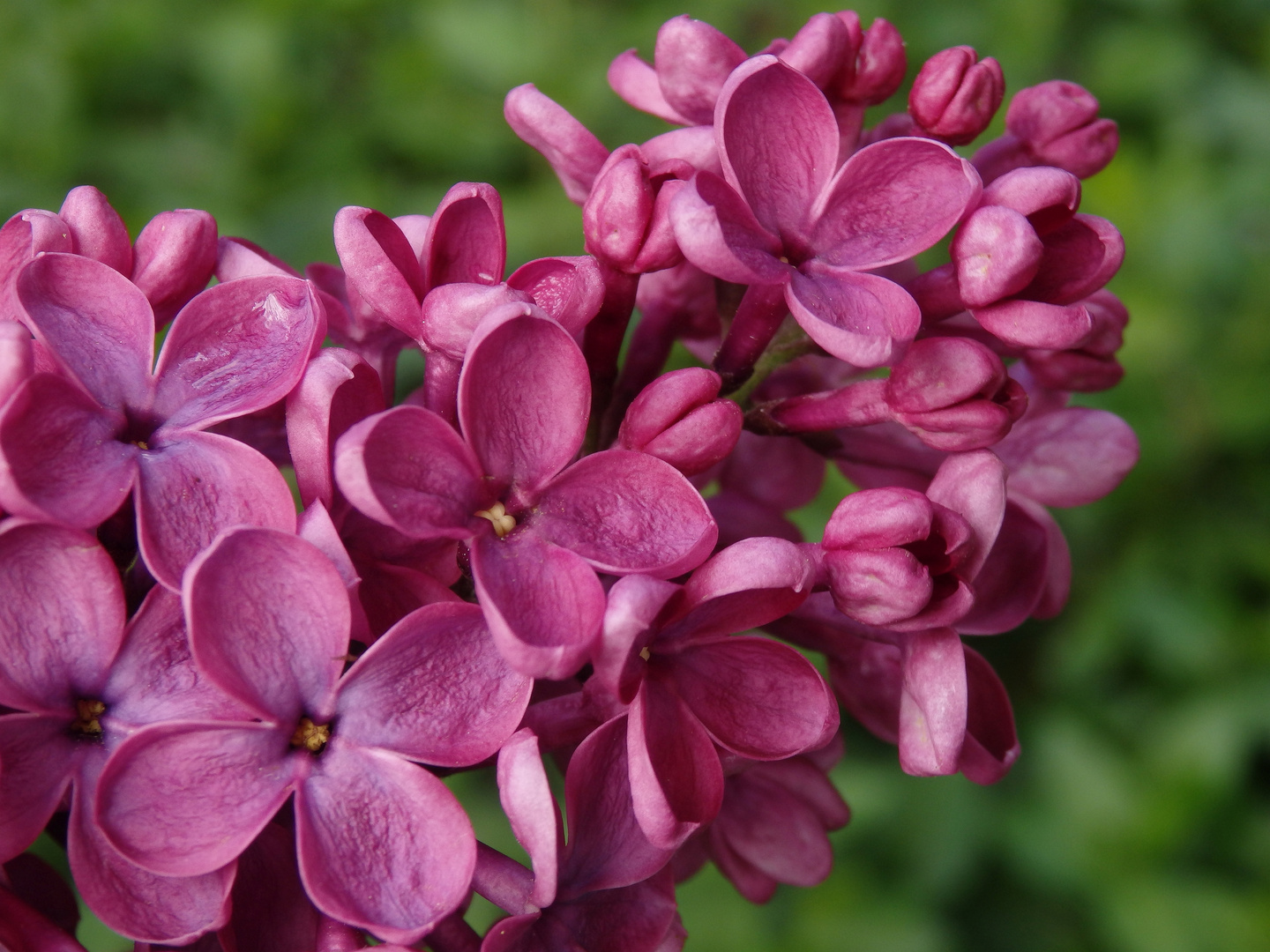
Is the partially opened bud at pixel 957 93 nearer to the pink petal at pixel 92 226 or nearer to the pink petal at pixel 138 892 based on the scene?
the pink petal at pixel 92 226

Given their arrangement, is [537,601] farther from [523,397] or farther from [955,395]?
[955,395]

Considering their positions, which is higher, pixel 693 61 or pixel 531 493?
pixel 693 61

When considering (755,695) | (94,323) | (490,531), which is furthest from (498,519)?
(94,323)

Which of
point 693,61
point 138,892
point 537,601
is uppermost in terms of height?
point 693,61

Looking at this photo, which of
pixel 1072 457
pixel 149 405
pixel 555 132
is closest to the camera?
pixel 149 405

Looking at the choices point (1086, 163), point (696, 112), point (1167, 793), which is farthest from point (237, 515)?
point (1167, 793)

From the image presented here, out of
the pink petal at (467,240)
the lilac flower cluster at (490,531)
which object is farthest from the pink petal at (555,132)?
the pink petal at (467,240)
